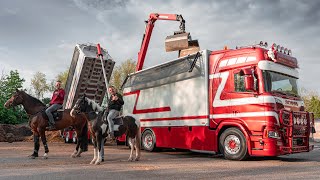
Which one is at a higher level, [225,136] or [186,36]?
[186,36]

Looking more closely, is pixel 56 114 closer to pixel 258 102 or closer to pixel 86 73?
pixel 86 73

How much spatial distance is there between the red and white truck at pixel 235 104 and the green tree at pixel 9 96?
75.3ft

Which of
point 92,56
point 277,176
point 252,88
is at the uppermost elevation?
point 92,56

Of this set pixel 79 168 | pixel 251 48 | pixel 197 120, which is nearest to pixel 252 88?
pixel 251 48

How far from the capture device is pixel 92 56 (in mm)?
16438

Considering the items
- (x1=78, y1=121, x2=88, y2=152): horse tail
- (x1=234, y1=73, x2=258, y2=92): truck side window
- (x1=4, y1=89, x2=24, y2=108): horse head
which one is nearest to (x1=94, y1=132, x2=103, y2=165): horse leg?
(x1=78, y1=121, x2=88, y2=152): horse tail

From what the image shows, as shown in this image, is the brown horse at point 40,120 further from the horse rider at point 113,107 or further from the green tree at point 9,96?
the green tree at point 9,96

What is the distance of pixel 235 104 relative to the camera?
11.4 metres

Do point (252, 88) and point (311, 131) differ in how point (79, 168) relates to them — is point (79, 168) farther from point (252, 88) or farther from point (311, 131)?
point (311, 131)

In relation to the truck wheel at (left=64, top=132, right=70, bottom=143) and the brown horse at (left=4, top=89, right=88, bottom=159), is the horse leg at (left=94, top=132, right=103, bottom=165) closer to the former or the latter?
the brown horse at (left=4, top=89, right=88, bottom=159)

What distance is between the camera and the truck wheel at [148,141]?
48.5 feet

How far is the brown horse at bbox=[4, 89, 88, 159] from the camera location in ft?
39.9

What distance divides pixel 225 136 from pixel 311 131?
307 centimetres

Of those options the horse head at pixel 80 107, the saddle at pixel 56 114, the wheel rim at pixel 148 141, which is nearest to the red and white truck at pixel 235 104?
the wheel rim at pixel 148 141
